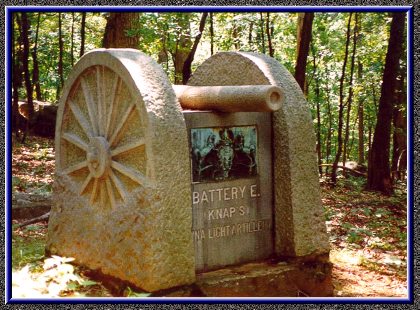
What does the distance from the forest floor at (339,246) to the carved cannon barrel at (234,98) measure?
6.16 ft

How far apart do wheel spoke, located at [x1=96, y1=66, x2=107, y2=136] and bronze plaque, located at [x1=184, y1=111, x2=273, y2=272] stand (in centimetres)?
84

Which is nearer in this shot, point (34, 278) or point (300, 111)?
point (34, 278)

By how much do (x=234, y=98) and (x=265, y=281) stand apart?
1738 millimetres

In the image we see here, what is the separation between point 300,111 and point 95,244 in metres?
2.40

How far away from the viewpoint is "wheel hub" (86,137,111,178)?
5656 mm

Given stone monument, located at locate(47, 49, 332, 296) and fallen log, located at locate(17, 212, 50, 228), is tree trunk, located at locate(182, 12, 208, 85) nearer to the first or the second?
fallen log, located at locate(17, 212, 50, 228)

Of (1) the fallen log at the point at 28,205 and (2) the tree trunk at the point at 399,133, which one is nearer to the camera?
(1) the fallen log at the point at 28,205

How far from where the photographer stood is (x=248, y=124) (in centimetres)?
596

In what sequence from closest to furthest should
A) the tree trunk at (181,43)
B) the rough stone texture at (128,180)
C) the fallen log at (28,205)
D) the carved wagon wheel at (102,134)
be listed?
1. the rough stone texture at (128,180)
2. the carved wagon wheel at (102,134)
3. the fallen log at (28,205)
4. the tree trunk at (181,43)

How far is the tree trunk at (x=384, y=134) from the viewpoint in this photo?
929 cm

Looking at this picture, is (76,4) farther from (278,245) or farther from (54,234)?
(278,245)

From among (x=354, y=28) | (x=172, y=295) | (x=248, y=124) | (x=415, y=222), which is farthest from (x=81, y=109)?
(x=354, y=28)

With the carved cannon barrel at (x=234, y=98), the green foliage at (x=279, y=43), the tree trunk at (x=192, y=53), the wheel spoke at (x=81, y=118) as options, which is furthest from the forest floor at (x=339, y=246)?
the tree trunk at (x=192, y=53)

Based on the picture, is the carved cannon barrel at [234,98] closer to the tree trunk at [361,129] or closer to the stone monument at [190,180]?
the stone monument at [190,180]
